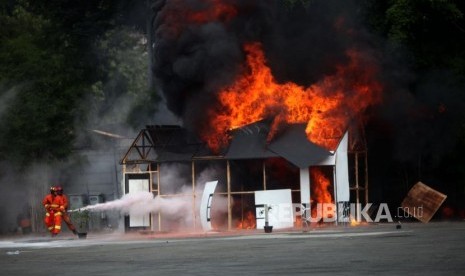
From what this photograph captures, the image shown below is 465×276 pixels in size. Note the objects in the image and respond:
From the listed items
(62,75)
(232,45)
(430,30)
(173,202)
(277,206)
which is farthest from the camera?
(62,75)

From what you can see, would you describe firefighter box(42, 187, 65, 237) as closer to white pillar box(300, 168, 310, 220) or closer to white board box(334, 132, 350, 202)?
white pillar box(300, 168, 310, 220)

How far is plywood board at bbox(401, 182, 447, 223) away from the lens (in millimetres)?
41312

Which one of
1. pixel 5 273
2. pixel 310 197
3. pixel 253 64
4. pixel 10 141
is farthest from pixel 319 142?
pixel 5 273

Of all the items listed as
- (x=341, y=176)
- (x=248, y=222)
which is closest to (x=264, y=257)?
(x=341, y=176)

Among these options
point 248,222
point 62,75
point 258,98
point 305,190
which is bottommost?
point 248,222

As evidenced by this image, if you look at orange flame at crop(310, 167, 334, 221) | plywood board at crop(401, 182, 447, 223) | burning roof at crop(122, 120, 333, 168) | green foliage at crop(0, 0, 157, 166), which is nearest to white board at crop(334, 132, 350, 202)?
burning roof at crop(122, 120, 333, 168)

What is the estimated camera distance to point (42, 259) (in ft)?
81.9

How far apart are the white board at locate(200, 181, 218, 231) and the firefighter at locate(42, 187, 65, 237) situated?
5186mm

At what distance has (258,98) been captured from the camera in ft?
138

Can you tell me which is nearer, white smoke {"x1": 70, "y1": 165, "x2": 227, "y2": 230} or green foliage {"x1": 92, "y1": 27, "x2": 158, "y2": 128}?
white smoke {"x1": 70, "y1": 165, "x2": 227, "y2": 230}

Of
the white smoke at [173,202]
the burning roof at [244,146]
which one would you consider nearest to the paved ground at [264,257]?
the burning roof at [244,146]

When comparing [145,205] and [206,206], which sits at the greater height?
[145,205]

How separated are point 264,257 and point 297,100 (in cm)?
2006

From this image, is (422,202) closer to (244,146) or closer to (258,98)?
(244,146)
